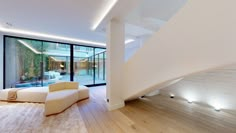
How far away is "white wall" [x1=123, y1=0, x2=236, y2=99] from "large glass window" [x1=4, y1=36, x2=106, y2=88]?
14.6 feet

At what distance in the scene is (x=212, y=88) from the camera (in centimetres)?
376

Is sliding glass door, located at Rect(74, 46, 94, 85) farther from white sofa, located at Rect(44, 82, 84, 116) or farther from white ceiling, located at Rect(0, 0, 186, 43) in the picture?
white ceiling, located at Rect(0, 0, 186, 43)

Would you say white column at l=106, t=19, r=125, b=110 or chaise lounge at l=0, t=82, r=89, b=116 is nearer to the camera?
chaise lounge at l=0, t=82, r=89, b=116

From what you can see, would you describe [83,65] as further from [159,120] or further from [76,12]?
[159,120]

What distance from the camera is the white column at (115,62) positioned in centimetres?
343

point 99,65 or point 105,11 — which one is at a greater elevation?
point 105,11

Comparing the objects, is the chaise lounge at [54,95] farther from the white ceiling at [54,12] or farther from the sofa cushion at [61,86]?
the white ceiling at [54,12]

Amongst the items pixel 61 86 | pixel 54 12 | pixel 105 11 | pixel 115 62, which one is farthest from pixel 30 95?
pixel 105 11

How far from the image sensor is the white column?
3.43 meters

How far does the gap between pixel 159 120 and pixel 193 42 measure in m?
1.94

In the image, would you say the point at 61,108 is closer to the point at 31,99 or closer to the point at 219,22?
the point at 31,99

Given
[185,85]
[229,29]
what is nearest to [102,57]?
[185,85]

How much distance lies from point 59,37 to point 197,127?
601 centimetres

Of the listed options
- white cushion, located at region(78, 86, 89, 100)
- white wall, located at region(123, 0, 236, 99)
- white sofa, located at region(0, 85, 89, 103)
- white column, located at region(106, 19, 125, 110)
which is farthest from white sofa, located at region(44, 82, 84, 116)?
white wall, located at region(123, 0, 236, 99)
